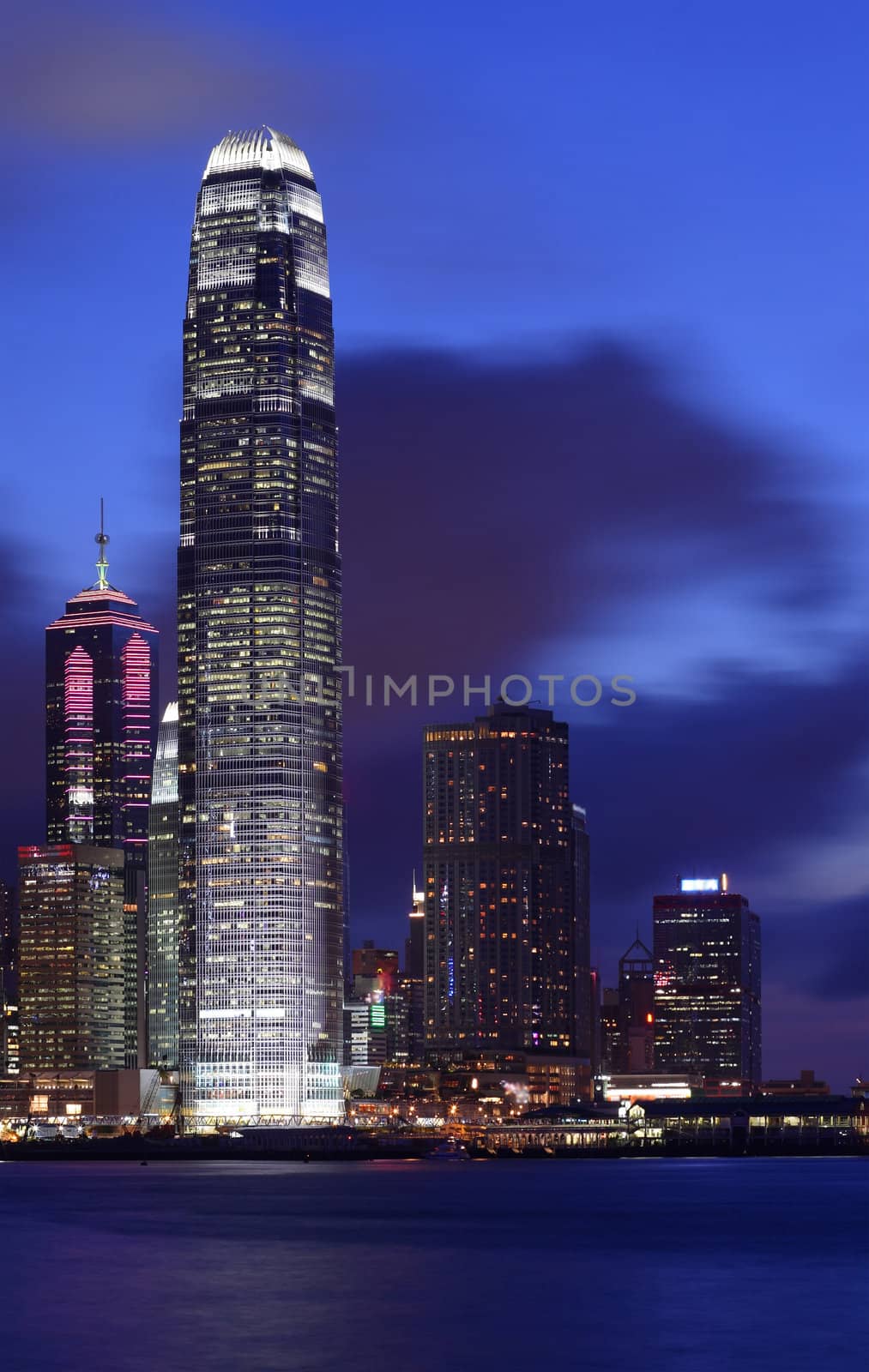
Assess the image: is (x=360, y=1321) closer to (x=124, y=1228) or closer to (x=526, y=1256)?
(x=526, y=1256)

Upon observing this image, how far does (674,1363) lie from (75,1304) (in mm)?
34546

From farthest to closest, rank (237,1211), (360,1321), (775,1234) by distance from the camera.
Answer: (237,1211) → (775,1234) → (360,1321)

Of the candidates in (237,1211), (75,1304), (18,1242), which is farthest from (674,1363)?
(237,1211)

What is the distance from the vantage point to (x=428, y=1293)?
125 metres

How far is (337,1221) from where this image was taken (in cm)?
18138

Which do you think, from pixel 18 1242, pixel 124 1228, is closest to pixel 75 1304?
pixel 18 1242

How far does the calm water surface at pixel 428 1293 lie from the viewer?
10156cm

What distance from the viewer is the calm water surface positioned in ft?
333

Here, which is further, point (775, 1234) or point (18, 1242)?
point (775, 1234)

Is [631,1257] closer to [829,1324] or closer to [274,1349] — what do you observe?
[829,1324]

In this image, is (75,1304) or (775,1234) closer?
(75,1304)

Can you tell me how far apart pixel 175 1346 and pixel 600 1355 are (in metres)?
18.1

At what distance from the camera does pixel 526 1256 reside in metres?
149

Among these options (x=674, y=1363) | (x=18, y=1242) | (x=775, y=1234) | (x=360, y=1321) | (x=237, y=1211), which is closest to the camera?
(x=674, y=1363)
